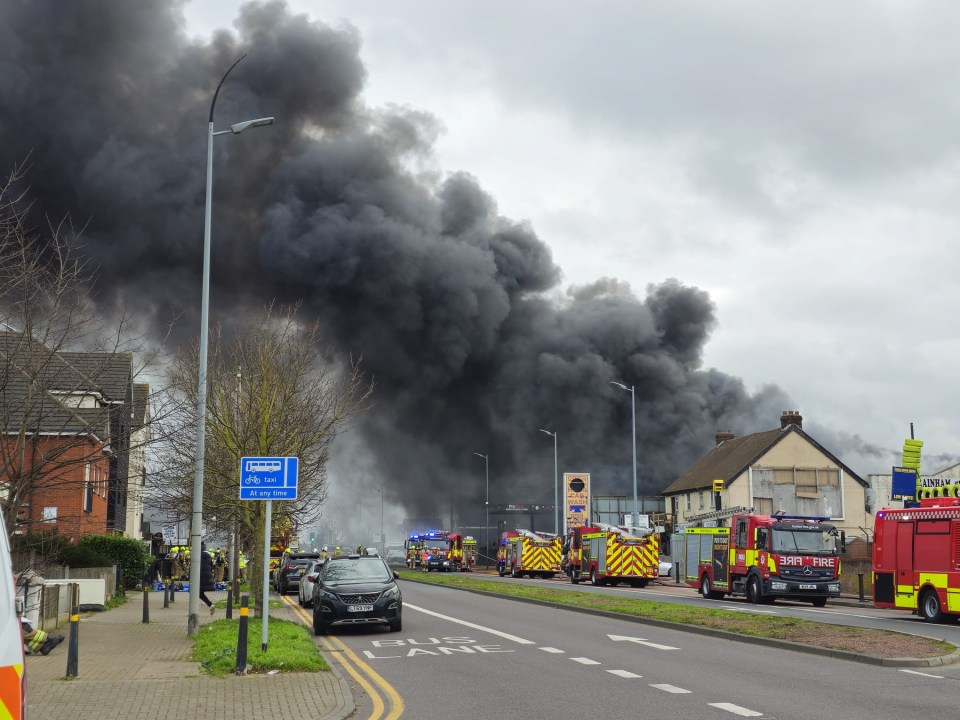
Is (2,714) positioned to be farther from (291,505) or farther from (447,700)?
(291,505)

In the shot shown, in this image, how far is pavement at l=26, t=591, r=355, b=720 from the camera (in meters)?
9.07

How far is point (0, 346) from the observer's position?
1336cm

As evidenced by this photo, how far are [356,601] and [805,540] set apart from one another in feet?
47.1

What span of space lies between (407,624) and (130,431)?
8.15m

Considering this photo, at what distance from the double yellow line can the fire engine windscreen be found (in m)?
14.0

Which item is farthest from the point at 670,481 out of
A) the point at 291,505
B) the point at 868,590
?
the point at 291,505

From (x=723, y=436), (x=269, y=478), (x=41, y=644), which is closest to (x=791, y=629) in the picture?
(x=269, y=478)

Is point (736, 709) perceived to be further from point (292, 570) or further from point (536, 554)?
point (536, 554)

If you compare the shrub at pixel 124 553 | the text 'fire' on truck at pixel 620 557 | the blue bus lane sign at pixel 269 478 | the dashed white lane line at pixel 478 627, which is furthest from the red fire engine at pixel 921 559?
the shrub at pixel 124 553

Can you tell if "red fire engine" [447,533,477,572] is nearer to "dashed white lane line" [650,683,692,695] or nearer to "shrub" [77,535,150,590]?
"shrub" [77,535,150,590]

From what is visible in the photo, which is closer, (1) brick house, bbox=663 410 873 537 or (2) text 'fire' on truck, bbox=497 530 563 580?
(2) text 'fire' on truck, bbox=497 530 563 580

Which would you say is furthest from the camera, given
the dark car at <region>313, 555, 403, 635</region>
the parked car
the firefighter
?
the parked car

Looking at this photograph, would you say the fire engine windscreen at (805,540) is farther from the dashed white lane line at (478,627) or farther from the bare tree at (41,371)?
the bare tree at (41,371)

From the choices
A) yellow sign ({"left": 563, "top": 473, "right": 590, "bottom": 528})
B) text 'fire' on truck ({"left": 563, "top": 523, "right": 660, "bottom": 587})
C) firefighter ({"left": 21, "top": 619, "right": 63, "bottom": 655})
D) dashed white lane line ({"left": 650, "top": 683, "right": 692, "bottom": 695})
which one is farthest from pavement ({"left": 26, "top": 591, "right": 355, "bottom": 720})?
yellow sign ({"left": 563, "top": 473, "right": 590, "bottom": 528})
